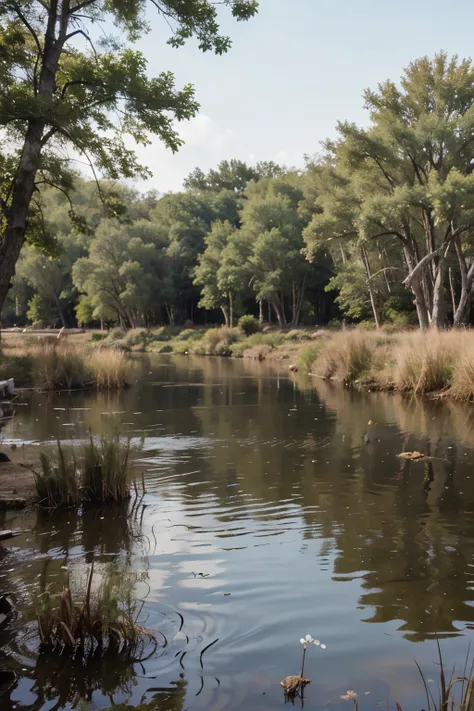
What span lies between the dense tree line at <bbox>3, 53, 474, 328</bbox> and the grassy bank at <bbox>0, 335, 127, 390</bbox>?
3870 mm

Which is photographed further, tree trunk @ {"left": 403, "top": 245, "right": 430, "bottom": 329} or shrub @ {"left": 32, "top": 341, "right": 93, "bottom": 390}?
tree trunk @ {"left": 403, "top": 245, "right": 430, "bottom": 329}

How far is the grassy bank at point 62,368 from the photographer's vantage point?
21016mm

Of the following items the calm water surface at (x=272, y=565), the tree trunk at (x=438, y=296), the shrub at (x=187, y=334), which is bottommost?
the calm water surface at (x=272, y=565)

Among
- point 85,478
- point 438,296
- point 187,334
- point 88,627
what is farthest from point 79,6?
point 187,334

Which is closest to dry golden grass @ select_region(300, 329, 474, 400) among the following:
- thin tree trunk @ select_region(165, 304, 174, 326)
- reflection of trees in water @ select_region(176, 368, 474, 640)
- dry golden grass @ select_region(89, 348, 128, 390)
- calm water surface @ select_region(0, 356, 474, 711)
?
reflection of trees in water @ select_region(176, 368, 474, 640)

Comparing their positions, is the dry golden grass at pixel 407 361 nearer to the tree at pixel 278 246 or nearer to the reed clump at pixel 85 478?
the reed clump at pixel 85 478

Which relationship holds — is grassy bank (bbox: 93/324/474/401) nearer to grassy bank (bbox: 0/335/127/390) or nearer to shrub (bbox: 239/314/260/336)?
grassy bank (bbox: 0/335/127/390)

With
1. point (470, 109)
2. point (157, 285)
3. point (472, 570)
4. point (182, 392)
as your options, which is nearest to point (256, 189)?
point (157, 285)

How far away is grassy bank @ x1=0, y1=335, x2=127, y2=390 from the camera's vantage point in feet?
68.9

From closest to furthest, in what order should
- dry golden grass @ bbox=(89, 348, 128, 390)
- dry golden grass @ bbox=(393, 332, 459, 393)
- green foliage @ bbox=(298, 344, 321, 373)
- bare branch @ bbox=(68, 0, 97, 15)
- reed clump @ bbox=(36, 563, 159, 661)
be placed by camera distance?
reed clump @ bbox=(36, 563, 159, 661)
bare branch @ bbox=(68, 0, 97, 15)
dry golden grass @ bbox=(393, 332, 459, 393)
dry golden grass @ bbox=(89, 348, 128, 390)
green foliage @ bbox=(298, 344, 321, 373)

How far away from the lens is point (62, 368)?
69.7 feet

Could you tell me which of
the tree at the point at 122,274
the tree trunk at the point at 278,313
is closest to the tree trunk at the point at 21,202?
the tree trunk at the point at 278,313

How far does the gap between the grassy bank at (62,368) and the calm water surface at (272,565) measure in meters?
Answer: 9.34

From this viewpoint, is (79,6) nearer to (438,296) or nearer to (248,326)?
(438,296)
